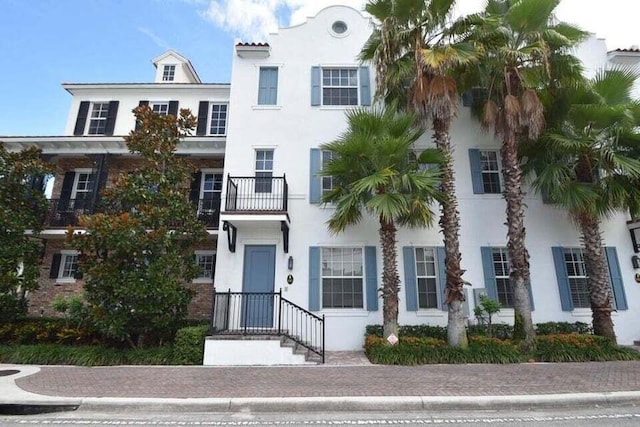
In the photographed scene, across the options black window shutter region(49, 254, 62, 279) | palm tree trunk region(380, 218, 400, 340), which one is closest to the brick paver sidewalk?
palm tree trunk region(380, 218, 400, 340)

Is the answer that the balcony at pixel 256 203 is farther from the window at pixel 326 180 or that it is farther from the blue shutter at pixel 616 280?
the blue shutter at pixel 616 280

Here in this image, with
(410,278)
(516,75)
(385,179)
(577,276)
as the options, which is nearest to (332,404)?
(385,179)

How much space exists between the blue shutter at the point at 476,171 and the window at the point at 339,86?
437 cm

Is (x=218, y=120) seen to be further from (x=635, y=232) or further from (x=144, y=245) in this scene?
(x=635, y=232)

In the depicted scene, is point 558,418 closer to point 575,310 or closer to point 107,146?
point 575,310

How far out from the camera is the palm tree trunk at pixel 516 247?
845 cm

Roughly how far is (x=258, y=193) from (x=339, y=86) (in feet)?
16.0

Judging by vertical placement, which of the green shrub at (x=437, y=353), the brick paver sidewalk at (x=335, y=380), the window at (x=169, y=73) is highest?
the window at (x=169, y=73)

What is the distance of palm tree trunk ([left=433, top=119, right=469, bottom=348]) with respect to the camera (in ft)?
27.3

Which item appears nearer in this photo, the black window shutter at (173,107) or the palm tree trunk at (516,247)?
the palm tree trunk at (516,247)

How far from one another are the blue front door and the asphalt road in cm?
483

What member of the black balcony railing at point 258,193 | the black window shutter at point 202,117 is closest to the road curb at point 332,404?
the black balcony railing at point 258,193

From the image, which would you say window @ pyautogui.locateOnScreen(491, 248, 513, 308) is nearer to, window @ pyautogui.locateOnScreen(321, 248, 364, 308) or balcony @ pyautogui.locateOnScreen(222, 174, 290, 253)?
window @ pyautogui.locateOnScreen(321, 248, 364, 308)

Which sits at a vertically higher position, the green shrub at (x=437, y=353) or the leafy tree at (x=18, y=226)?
the leafy tree at (x=18, y=226)
